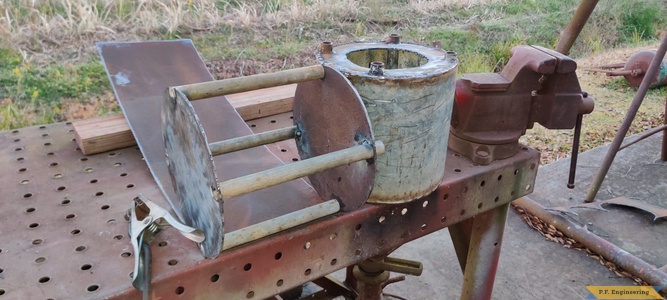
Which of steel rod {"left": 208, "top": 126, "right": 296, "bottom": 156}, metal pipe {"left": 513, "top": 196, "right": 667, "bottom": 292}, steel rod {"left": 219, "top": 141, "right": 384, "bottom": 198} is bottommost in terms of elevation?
metal pipe {"left": 513, "top": 196, "right": 667, "bottom": 292}

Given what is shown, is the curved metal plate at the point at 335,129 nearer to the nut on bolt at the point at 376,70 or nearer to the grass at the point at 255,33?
the nut on bolt at the point at 376,70

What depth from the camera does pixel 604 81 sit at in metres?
4.66

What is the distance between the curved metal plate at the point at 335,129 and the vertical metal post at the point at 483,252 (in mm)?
546

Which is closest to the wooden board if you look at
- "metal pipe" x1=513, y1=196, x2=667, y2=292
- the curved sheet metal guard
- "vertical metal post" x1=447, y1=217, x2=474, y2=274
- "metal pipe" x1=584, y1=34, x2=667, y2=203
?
the curved sheet metal guard

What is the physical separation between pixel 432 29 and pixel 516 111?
4457 millimetres

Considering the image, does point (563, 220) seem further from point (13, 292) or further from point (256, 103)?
point (13, 292)

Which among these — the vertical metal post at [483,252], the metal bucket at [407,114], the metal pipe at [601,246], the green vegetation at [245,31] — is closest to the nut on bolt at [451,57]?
the metal bucket at [407,114]

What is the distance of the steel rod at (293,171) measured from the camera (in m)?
0.82

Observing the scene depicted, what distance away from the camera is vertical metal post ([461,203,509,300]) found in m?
1.43

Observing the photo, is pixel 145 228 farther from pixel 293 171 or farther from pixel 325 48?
pixel 325 48

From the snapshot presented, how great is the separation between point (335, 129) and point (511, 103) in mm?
547

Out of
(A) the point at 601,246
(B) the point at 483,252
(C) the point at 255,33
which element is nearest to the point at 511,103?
(B) the point at 483,252

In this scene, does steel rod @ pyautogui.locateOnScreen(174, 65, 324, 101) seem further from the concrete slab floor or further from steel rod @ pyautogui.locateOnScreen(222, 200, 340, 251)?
the concrete slab floor

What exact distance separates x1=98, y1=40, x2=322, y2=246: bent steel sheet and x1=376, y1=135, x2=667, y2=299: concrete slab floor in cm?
114
